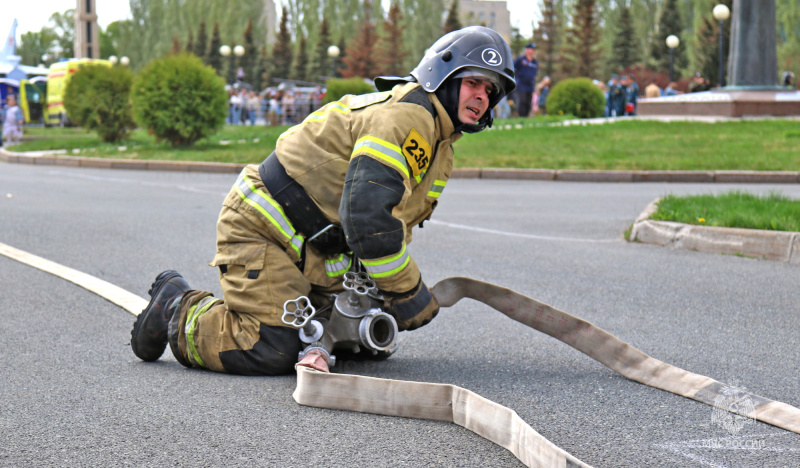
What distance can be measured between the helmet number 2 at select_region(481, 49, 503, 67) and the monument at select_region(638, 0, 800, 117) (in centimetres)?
1896

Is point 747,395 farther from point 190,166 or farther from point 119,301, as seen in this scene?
point 190,166

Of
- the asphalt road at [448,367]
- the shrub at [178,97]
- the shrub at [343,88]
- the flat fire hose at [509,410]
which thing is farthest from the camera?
the shrub at [343,88]

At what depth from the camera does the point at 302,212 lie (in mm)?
3434

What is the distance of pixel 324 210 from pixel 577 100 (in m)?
23.3

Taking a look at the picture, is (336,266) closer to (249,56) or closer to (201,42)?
(249,56)

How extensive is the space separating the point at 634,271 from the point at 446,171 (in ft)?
9.46

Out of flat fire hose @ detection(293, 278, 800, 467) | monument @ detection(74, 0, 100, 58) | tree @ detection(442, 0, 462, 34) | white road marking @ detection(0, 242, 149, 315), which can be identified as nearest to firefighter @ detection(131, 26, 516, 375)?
flat fire hose @ detection(293, 278, 800, 467)

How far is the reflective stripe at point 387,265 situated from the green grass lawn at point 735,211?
179 inches

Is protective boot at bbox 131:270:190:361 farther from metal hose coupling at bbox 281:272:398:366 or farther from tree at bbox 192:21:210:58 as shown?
tree at bbox 192:21:210:58

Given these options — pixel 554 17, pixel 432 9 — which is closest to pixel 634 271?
pixel 432 9

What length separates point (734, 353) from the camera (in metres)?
3.84

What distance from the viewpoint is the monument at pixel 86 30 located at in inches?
2869

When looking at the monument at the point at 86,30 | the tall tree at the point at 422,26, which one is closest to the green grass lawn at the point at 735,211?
the tall tree at the point at 422,26

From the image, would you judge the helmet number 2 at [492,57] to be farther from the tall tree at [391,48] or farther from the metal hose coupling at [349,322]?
the tall tree at [391,48]
